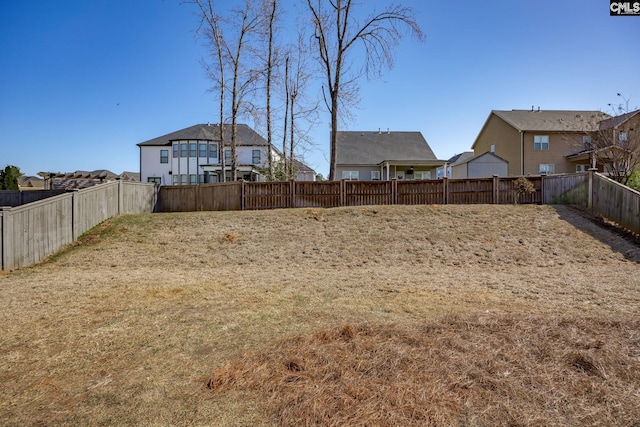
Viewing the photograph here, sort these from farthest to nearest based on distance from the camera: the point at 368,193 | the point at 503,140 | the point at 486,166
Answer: the point at 503,140 < the point at 486,166 < the point at 368,193

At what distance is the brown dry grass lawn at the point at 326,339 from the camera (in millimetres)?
2385

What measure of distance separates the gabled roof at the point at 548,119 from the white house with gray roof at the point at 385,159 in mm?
6588

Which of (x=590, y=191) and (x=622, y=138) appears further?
(x=622, y=138)

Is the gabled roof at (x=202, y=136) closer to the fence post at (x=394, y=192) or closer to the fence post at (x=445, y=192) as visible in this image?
the fence post at (x=394, y=192)

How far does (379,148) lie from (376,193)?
16.7 m

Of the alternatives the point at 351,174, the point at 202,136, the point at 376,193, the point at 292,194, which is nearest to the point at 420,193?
the point at 376,193

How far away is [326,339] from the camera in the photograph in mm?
3574

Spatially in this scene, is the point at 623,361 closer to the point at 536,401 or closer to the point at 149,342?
the point at 536,401

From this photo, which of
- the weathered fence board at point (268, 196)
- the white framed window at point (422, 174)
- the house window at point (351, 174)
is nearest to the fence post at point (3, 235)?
the weathered fence board at point (268, 196)

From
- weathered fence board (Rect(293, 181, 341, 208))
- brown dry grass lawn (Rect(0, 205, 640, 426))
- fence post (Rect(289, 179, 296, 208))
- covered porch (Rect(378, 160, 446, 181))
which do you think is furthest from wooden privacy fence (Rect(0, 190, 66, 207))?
covered porch (Rect(378, 160, 446, 181))

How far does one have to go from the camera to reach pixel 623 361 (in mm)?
2922

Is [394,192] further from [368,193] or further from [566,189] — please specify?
[566,189]

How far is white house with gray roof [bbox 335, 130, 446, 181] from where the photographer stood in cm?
2752

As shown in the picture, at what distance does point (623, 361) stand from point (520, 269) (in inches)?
210
